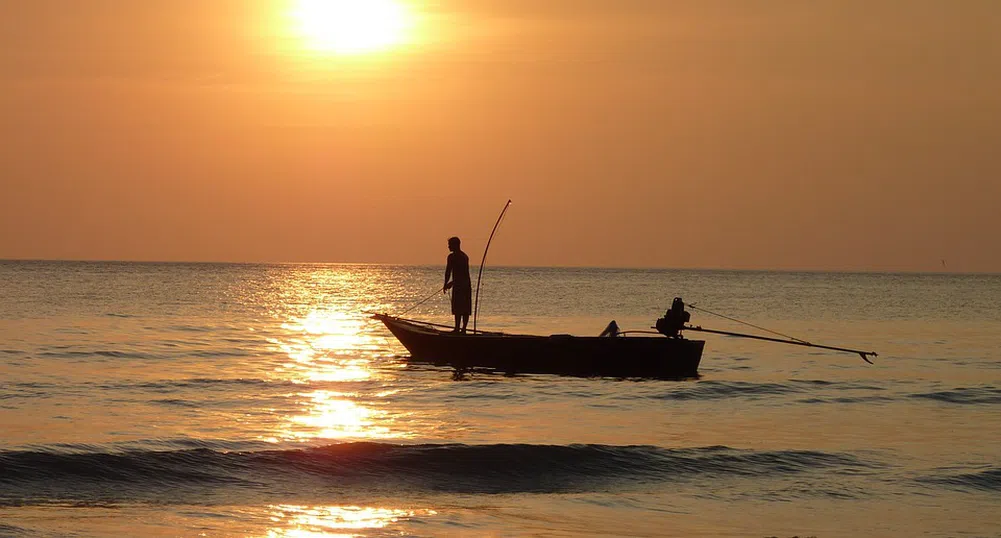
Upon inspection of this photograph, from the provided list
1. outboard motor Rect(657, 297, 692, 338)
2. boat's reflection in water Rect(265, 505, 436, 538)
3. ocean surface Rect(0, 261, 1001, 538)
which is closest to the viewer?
boat's reflection in water Rect(265, 505, 436, 538)

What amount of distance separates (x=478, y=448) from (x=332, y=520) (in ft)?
12.0

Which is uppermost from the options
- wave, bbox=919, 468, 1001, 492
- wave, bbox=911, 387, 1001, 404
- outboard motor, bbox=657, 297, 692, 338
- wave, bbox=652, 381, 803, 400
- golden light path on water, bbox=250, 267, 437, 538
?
outboard motor, bbox=657, 297, 692, 338

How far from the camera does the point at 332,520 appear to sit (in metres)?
11.0

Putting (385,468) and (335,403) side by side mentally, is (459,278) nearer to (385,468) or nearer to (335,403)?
(335,403)

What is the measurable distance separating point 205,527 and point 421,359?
553 inches

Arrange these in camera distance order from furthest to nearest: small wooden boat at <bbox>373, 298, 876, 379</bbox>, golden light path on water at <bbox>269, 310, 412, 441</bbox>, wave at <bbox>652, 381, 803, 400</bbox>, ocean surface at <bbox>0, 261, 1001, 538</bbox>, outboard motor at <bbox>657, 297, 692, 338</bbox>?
outboard motor at <bbox>657, 297, 692, 338</bbox>
small wooden boat at <bbox>373, 298, 876, 379</bbox>
wave at <bbox>652, 381, 803, 400</bbox>
golden light path on water at <bbox>269, 310, 412, 441</bbox>
ocean surface at <bbox>0, 261, 1001, 538</bbox>

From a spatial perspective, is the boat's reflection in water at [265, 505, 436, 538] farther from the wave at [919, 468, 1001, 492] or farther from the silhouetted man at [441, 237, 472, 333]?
the silhouetted man at [441, 237, 472, 333]

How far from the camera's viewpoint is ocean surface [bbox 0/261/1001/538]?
1127 centimetres

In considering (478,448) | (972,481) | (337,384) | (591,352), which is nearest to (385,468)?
(478,448)

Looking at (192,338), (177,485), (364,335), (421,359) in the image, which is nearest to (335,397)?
(421,359)

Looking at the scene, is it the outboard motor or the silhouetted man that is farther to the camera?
the silhouetted man

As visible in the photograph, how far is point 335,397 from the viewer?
19.4 m

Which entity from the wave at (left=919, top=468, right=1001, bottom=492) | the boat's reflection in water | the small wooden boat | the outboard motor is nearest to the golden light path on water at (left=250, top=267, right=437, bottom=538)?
the boat's reflection in water

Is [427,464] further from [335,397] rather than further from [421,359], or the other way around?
[421,359]
